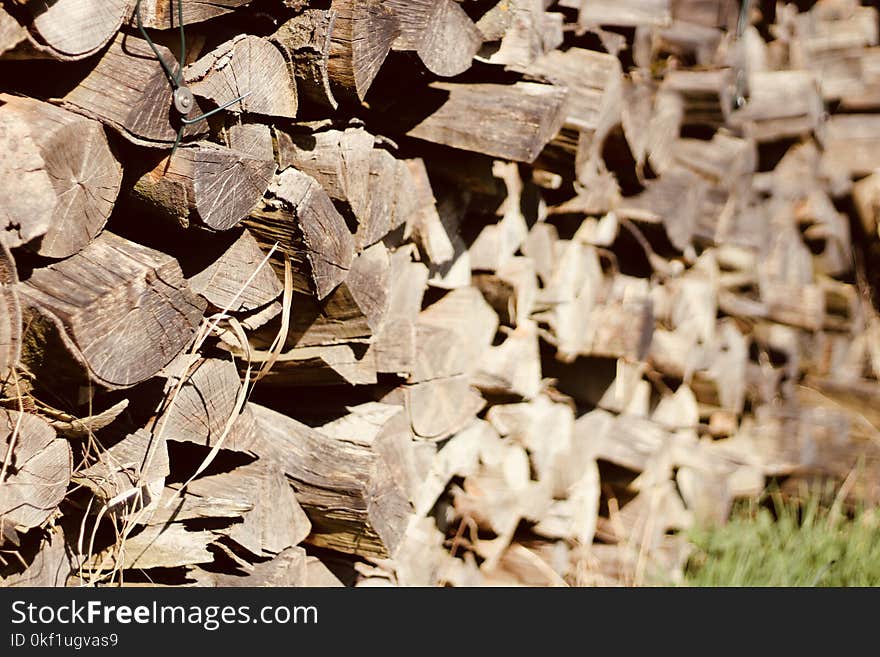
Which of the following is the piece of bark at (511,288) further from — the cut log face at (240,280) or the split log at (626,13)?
the cut log face at (240,280)

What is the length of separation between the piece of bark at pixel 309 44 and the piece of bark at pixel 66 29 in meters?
0.39

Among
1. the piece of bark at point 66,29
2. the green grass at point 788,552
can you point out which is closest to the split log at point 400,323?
the piece of bark at point 66,29

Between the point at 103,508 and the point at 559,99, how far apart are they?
4.51 feet

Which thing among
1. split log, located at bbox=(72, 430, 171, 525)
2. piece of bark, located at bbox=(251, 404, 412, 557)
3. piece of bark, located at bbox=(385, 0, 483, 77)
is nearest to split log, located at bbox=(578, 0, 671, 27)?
piece of bark, located at bbox=(385, 0, 483, 77)

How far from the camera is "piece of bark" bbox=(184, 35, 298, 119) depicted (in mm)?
1611

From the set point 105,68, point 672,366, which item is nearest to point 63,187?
point 105,68

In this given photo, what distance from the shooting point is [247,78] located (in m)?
1.72

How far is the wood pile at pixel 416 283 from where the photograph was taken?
149cm

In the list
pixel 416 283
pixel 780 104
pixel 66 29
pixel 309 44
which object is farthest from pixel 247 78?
pixel 780 104

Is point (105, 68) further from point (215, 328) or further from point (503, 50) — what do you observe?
point (503, 50)

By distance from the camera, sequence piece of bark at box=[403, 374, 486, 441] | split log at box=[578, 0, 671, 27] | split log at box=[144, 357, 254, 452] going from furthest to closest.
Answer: split log at box=[578, 0, 671, 27] → piece of bark at box=[403, 374, 486, 441] → split log at box=[144, 357, 254, 452]

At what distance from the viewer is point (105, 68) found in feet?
4.88

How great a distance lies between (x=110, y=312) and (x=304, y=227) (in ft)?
1.46

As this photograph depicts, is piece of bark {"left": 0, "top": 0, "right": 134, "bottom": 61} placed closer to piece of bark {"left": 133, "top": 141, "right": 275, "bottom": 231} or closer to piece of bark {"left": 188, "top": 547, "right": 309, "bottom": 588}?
piece of bark {"left": 133, "top": 141, "right": 275, "bottom": 231}
